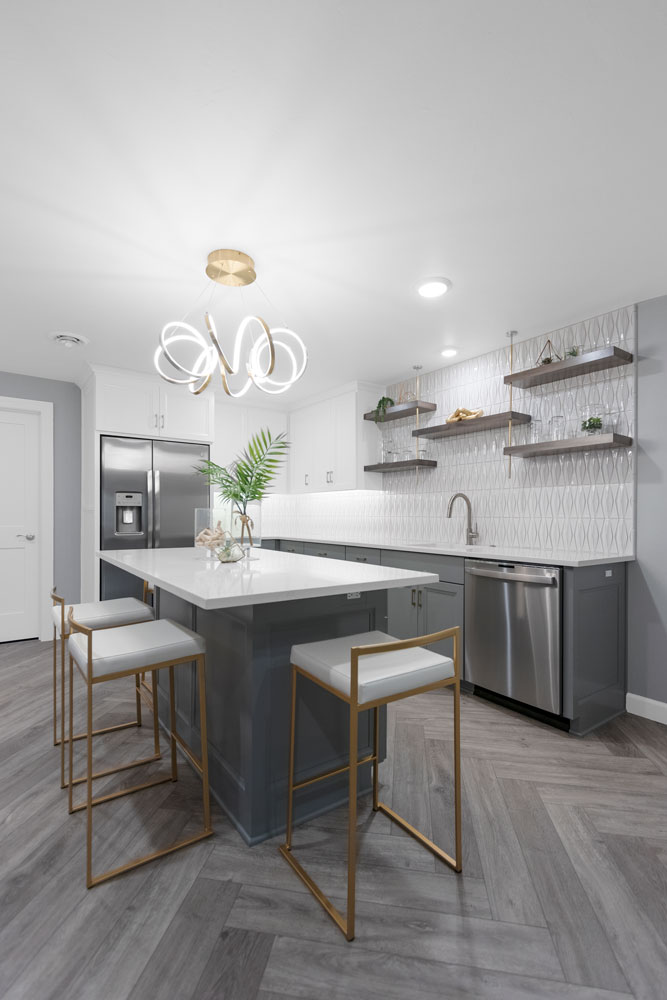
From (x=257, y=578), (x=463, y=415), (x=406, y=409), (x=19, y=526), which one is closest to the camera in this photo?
(x=257, y=578)

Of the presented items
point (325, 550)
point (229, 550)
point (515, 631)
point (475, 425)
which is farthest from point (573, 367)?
point (325, 550)

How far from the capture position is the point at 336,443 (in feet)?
16.3

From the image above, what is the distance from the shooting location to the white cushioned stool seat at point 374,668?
4.60 feet

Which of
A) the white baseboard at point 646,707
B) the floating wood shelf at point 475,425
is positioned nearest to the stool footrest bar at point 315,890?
the white baseboard at point 646,707

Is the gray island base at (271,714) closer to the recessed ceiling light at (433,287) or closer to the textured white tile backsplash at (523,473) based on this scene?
the recessed ceiling light at (433,287)

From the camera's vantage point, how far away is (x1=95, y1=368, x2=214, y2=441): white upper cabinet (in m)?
4.24

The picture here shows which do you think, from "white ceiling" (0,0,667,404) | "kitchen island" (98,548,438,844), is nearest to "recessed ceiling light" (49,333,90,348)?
"white ceiling" (0,0,667,404)

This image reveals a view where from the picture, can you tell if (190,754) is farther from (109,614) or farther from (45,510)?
(45,510)

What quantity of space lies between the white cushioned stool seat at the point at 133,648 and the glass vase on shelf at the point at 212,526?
67 centimetres

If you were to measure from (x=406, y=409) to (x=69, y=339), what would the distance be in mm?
2673

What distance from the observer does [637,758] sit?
2395mm

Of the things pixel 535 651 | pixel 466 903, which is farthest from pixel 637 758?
pixel 466 903

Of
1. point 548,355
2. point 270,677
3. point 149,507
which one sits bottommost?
point 270,677

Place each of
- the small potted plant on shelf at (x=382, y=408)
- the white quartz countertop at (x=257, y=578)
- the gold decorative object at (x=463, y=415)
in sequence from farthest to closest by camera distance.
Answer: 1. the small potted plant on shelf at (x=382, y=408)
2. the gold decorative object at (x=463, y=415)
3. the white quartz countertop at (x=257, y=578)
